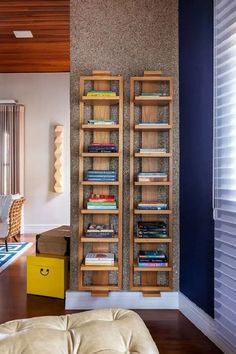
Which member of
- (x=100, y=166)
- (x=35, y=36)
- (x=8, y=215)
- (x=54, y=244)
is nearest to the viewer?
(x=100, y=166)

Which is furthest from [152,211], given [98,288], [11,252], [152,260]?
[11,252]

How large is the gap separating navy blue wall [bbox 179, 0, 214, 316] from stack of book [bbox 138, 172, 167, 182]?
0.17 meters

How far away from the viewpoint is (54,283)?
2979 mm

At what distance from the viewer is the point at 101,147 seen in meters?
2.62

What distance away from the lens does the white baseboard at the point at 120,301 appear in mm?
2697

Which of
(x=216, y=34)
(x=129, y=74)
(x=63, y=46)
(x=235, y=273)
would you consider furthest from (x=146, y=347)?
(x=63, y=46)

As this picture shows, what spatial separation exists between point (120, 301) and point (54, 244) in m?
0.82

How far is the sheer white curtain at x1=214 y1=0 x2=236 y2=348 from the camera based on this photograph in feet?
6.37

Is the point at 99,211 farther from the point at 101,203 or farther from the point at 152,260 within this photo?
the point at 152,260

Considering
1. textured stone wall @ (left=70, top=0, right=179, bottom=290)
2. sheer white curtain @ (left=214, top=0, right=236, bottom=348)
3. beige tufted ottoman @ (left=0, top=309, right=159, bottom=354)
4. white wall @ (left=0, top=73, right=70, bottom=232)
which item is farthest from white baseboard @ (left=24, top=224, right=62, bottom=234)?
beige tufted ottoman @ (left=0, top=309, right=159, bottom=354)

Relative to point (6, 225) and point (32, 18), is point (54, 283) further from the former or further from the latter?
point (32, 18)

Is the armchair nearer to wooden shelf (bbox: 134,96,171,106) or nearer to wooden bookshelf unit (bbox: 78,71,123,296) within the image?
wooden bookshelf unit (bbox: 78,71,123,296)

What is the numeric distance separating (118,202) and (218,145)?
91cm

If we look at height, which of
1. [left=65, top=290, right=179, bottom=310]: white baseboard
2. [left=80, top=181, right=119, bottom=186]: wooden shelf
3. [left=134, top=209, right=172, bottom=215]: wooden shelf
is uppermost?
[left=80, top=181, right=119, bottom=186]: wooden shelf
